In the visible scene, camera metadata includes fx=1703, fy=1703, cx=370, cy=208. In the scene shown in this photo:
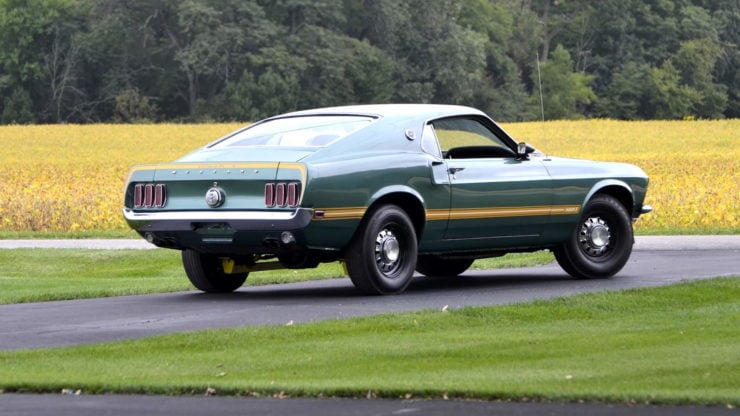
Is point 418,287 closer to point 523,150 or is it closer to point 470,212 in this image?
point 470,212

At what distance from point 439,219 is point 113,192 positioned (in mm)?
16044

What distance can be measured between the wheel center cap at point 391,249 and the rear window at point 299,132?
3.02ft

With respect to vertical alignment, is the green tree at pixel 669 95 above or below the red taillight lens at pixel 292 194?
below

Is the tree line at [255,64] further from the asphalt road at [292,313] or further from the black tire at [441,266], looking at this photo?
the asphalt road at [292,313]

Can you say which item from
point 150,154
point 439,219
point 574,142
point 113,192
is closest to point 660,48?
point 574,142

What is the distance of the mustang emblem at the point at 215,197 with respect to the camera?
13227mm

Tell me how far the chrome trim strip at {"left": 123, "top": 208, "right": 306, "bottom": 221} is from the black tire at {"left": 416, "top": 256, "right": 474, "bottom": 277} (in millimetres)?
3324

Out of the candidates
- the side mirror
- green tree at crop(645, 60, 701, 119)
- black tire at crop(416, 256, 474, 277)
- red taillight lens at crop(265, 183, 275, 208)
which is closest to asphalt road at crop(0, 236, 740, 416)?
black tire at crop(416, 256, 474, 277)

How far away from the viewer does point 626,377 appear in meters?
8.92

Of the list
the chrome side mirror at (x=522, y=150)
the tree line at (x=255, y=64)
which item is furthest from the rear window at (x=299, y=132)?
the tree line at (x=255, y=64)

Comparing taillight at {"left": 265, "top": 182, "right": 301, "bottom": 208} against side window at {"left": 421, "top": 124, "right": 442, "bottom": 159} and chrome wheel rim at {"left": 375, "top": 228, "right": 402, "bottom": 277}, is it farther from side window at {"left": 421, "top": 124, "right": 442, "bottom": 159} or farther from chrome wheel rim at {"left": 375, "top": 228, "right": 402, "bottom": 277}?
side window at {"left": 421, "top": 124, "right": 442, "bottom": 159}

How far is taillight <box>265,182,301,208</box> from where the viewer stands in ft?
42.6

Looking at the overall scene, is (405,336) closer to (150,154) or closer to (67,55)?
(150,154)

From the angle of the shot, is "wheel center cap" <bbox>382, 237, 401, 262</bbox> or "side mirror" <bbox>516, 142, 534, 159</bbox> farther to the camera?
"side mirror" <bbox>516, 142, 534, 159</bbox>
